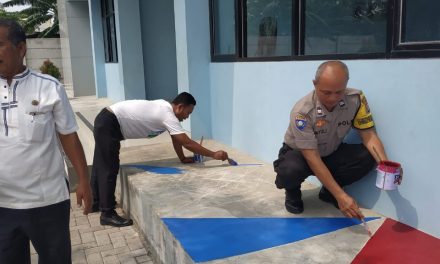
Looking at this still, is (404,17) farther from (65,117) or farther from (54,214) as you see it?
(54,214)

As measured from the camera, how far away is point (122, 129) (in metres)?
3.77

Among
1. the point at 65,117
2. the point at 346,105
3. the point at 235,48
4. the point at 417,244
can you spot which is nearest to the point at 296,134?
the point at 346,105

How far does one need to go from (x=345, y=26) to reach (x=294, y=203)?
142 centimetres

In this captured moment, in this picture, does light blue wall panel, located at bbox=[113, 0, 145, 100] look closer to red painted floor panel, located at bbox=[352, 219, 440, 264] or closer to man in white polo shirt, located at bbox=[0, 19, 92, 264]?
man in white polo shirt, located at bbox=[0, 19, 92, 264]

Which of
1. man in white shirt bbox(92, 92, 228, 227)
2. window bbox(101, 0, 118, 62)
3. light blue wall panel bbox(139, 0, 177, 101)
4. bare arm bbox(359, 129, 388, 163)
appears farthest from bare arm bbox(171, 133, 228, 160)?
window bbox(101, 0, 118, 62)

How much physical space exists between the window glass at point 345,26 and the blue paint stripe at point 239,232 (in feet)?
4.11

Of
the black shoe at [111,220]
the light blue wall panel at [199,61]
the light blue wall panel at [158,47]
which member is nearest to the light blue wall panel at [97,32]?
the light blue wall panel at [158,47]

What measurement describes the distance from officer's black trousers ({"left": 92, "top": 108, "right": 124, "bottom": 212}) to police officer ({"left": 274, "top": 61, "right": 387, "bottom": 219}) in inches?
65.5

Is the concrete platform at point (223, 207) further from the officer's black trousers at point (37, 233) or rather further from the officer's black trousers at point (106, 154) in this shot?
the officer's black trousers at point (37, 233)

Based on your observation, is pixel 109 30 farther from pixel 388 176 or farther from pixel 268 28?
pixel 388 176

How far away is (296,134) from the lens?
2.56 m

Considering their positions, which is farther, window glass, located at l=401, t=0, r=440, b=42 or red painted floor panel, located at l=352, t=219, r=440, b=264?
window glass, located at l=401, t=0, r=440, b=42

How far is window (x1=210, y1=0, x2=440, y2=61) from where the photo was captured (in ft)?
7.94

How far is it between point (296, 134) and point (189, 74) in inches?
111
